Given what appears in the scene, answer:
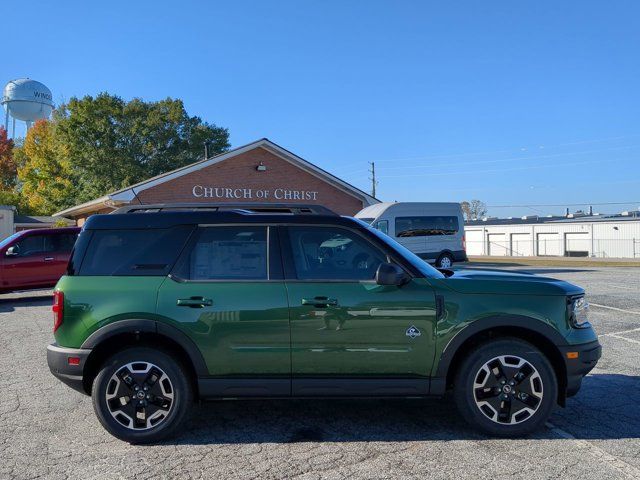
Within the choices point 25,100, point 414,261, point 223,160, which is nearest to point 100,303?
point 414,261

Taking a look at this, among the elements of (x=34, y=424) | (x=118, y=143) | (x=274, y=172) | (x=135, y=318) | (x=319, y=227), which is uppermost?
(x=118, y=143)

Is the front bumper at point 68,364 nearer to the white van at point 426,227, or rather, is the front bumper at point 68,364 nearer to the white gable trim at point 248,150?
the white gable trim at point 248,150

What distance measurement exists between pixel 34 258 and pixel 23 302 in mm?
1180

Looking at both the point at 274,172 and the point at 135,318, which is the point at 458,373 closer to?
the point at 135,318

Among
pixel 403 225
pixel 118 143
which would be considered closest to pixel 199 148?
pixel 118 143

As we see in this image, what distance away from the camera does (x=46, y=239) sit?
43.3 feet

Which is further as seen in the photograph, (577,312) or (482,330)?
(577,312)

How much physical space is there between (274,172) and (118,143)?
18.7 m

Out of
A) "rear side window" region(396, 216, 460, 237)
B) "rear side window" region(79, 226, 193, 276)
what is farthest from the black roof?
"rear side window" region(396, 216, 460, 237)

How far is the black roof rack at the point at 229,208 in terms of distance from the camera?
14.9 feet

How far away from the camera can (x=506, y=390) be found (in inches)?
159

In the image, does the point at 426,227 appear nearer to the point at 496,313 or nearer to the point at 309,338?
the point at 496,313

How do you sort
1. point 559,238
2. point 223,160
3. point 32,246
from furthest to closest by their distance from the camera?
1. point 559,238
2. point 223,160
3. point 32,246

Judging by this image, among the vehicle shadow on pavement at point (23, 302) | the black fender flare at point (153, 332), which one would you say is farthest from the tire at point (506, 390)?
the vehicle shadow on pavement at point (23, 302)
